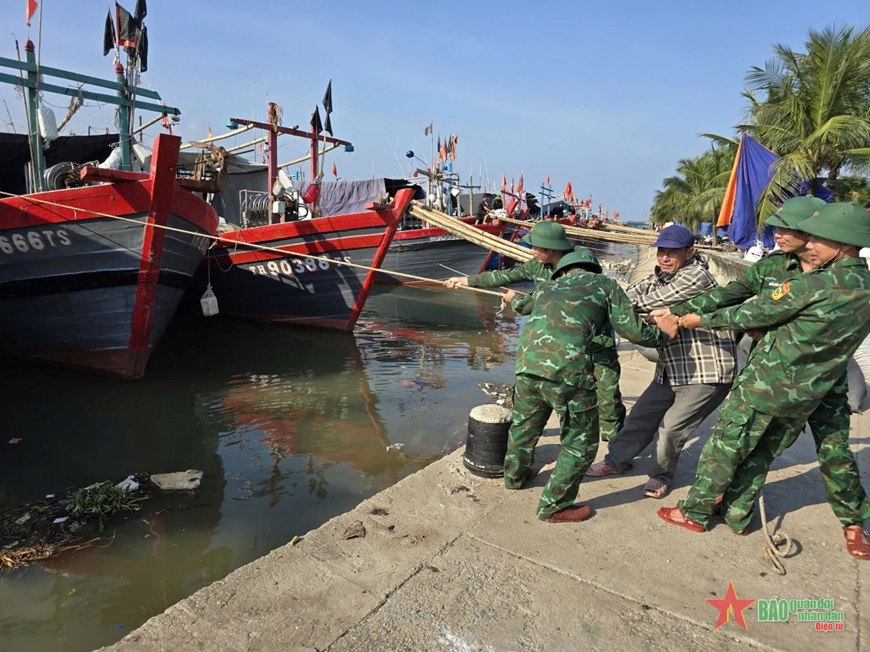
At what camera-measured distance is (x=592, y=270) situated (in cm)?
296

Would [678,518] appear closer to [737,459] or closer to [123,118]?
[737,459]

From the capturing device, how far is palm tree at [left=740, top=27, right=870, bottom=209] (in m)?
11.0

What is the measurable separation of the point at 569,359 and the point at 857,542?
1626mm

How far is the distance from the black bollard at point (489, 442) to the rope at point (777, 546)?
140 cm

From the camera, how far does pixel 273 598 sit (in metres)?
2.29

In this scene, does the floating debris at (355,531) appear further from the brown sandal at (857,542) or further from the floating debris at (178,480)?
the brown sandal at (857,542)

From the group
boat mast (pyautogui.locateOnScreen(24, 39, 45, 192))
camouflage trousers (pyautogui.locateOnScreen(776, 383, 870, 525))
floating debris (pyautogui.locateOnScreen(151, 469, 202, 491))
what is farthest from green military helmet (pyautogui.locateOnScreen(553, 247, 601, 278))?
boat mast (pyautogui.locateOnScreen(24, 39, 45, 192))

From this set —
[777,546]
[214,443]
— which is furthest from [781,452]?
[214,443]

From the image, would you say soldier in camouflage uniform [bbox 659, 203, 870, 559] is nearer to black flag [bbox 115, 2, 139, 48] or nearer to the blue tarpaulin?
black flag [bbox 115, 2, 139, 48]

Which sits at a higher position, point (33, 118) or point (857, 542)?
point (33, 118)

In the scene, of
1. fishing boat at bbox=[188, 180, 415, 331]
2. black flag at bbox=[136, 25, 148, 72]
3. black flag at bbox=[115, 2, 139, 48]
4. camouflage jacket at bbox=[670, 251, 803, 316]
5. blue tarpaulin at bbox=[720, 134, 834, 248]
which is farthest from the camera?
blue tarpaulin at bbox=[720, 134, 834, 248]

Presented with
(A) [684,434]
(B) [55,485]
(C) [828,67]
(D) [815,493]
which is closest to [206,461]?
(B) [55,485]

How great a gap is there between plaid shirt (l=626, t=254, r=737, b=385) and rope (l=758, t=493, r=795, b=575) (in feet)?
2.43

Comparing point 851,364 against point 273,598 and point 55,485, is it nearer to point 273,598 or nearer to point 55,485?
point 273,598
